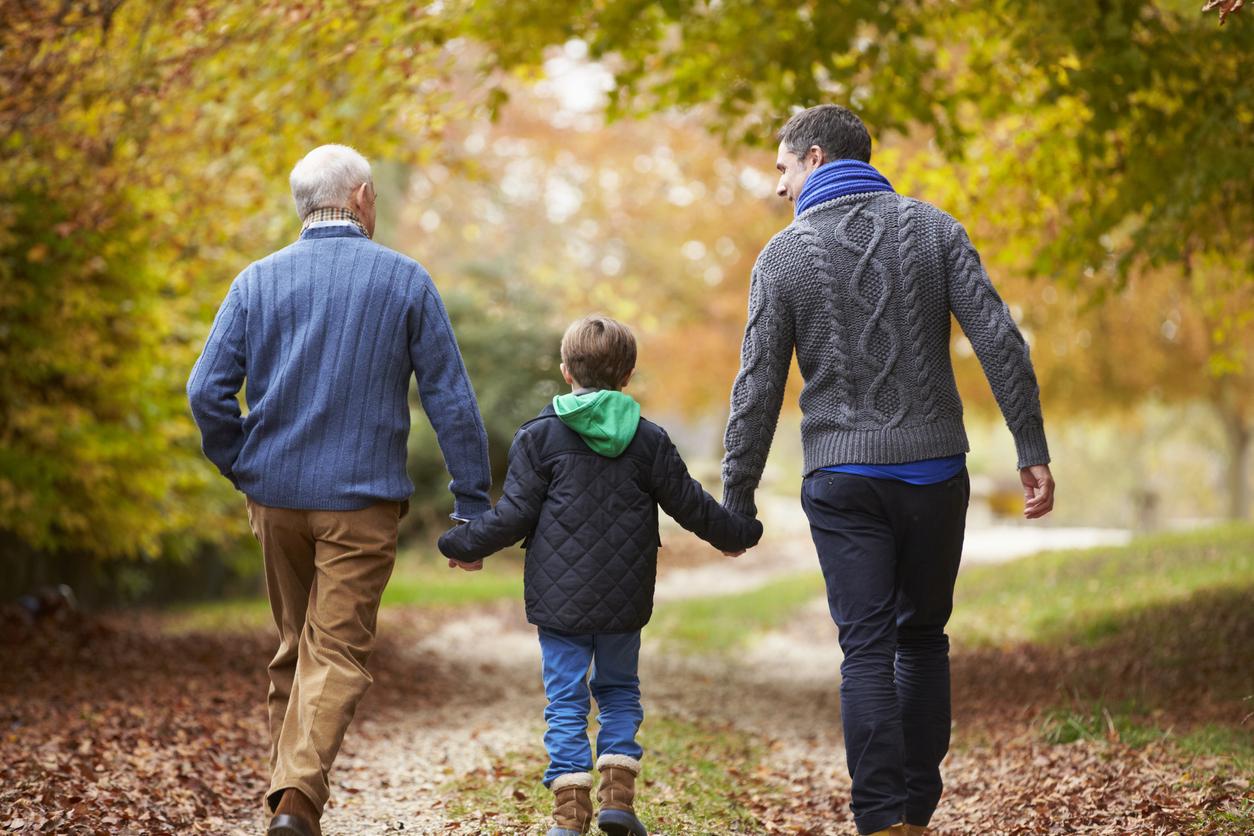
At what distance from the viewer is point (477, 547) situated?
389cm

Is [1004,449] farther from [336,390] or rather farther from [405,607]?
[336,390]

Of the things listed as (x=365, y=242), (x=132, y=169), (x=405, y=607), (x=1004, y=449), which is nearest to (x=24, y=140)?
(x=132, y=169)

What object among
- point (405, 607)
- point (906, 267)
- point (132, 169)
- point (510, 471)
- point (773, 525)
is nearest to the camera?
point (906, 267)

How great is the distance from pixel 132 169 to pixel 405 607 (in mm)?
7187

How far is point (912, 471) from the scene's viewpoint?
3.62 m

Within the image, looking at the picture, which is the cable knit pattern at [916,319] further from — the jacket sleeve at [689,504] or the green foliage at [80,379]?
the green foliage at [80,379]

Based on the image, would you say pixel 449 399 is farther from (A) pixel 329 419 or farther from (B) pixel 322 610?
(B) pixel 322 610

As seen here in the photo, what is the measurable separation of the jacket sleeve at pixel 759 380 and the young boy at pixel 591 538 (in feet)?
0.61

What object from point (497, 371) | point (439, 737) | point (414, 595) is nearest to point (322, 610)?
point (439, 737)

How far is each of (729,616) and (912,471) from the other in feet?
33.0

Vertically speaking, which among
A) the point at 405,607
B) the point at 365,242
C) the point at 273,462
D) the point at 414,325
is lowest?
the point at 405,607

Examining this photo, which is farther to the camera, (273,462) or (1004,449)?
(1004,449)

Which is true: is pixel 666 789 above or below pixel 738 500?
below

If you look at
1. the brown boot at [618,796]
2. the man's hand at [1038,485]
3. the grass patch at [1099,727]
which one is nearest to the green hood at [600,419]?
the brown boot at [618,796]
